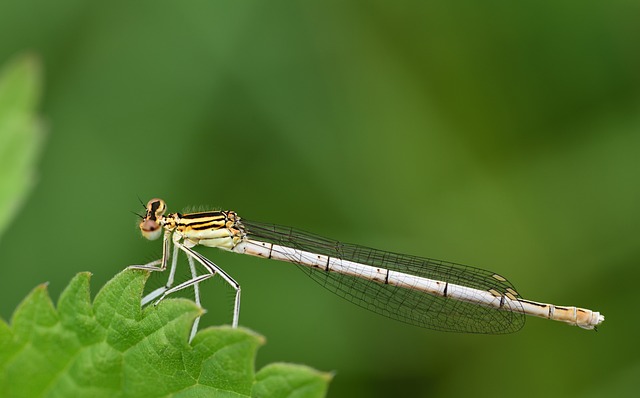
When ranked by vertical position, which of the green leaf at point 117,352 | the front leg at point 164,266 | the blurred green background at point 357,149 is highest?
the blurred green background at point 357,149

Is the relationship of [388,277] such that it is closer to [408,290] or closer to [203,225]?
[408,290]

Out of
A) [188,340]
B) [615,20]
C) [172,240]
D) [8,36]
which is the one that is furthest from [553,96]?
[8,36]

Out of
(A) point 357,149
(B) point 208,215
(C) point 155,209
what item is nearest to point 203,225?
(B) point 208,215

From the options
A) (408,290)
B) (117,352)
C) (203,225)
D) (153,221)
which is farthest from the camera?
(408,290)

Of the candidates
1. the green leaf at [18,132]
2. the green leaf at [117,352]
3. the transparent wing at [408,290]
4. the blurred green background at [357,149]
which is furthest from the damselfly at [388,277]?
the green leaf at [117,352]

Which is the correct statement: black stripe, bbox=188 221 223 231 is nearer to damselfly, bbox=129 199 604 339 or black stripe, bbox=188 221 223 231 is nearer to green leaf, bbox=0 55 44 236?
damselfly, bbox=129 199 604 339

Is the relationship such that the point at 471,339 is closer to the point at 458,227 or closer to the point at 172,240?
the point at 458,227

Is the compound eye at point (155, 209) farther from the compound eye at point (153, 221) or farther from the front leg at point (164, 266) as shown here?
the front leg at point (164, 266)
